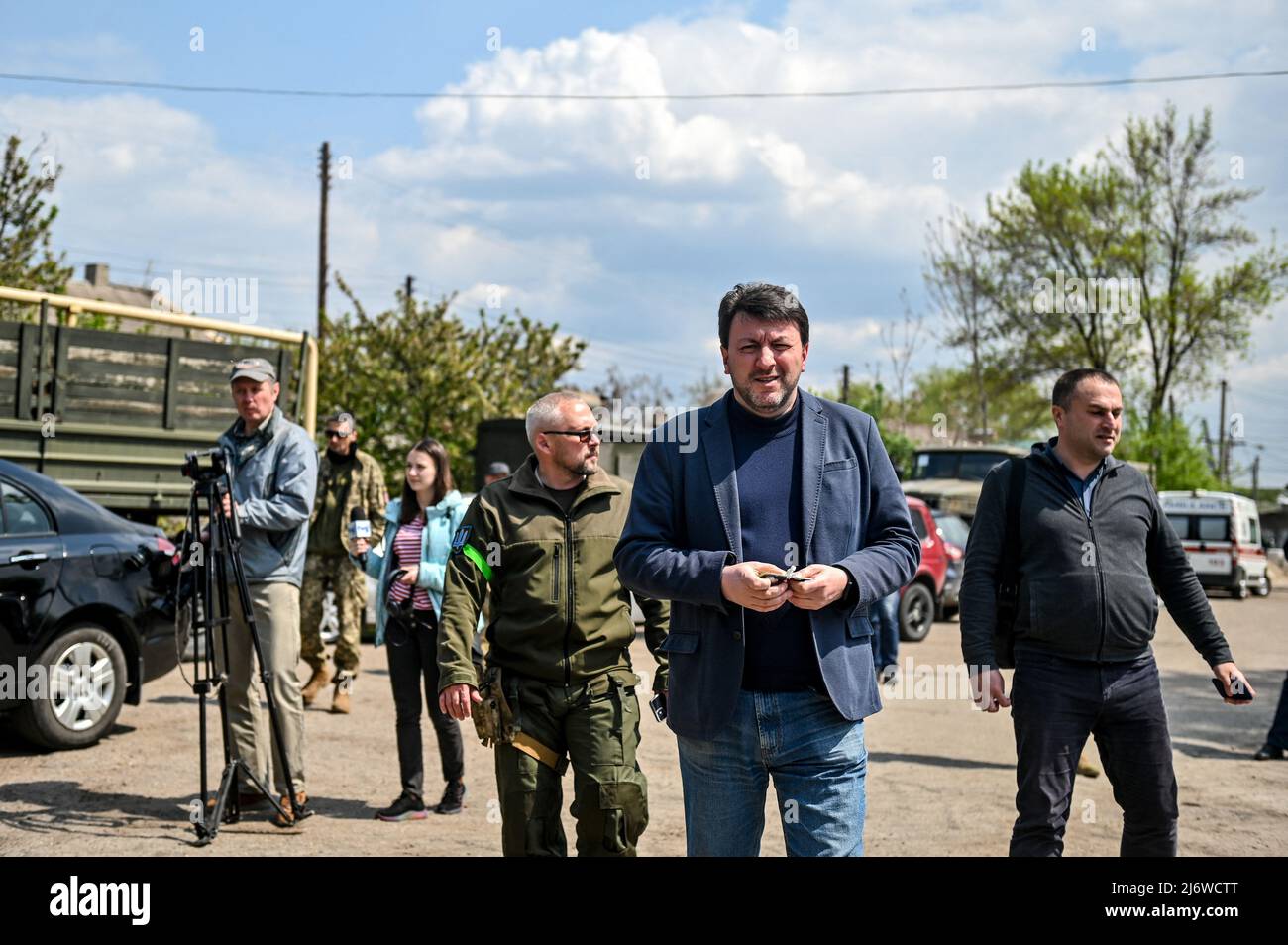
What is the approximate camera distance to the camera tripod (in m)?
6.30

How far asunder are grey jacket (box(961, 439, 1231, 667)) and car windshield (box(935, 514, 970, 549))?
45.1 ft

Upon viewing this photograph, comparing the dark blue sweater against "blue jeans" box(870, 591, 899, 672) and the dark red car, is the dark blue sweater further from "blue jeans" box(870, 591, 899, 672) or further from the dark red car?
the dark red car

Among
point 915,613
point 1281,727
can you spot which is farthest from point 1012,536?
point 915,613

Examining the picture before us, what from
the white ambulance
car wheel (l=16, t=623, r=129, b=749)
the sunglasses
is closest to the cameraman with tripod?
car wheel (l=16, t=623, r=129, b=749)

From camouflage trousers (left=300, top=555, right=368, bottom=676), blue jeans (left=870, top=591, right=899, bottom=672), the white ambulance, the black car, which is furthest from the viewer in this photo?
the white ambulance

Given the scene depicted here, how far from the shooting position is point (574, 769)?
461cm

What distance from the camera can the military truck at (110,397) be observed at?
10.3 m

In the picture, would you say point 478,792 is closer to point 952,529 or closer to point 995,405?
point 952,529

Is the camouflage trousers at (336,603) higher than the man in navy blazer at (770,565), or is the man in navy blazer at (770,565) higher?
the man in navy blazer at (770,565)

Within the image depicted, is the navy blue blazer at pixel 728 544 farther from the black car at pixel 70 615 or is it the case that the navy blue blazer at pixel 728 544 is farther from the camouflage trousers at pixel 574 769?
the black car at pixel 70 615

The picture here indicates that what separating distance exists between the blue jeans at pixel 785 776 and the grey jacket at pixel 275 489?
11.4 feet

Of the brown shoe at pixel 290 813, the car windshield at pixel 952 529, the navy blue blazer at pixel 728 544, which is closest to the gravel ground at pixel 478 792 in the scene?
the brown shoe at pixel 290 813
